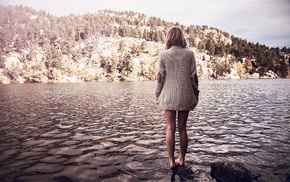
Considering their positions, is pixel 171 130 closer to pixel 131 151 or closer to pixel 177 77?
pixel 177 77

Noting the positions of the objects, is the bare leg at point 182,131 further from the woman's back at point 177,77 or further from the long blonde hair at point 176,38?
the long blonde hair at point 176,38

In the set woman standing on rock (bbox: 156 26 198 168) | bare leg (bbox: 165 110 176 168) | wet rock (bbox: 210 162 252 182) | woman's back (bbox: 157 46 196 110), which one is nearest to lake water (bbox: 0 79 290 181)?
wet rock (bbox: 210 162 252 182)

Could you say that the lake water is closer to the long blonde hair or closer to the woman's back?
the woman's back

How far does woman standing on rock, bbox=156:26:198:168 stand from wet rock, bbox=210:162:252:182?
123 centimetres

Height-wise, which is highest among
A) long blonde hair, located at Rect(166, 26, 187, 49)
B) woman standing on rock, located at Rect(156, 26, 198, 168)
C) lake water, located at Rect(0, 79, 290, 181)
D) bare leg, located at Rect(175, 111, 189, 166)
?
long blonde hair, located at Rect(166, 26, 187, 49)

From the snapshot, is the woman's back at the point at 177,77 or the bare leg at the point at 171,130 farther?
the bare leg at the point at 171,130

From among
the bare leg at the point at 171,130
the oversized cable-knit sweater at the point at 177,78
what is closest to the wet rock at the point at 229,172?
the bare leg at the point at 171,130

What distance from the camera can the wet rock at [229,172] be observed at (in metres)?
5.39

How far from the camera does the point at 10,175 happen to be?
5.91 meters

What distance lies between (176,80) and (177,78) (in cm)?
7

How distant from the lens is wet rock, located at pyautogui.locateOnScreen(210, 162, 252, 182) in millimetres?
5394

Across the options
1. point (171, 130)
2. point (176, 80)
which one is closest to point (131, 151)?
point (171, 130)

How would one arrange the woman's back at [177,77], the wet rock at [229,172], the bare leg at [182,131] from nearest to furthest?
the wet rock at [229,172] < the woman's back at [177,77] < the bare leg at [182,131]

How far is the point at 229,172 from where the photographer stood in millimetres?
5766
